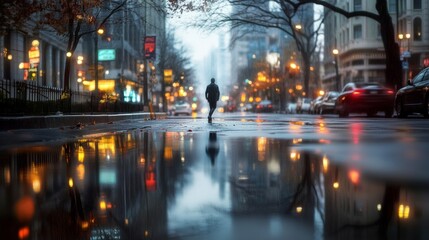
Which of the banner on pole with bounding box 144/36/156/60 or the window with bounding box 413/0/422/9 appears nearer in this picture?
the banner on pole with bounding box 144/36/156/60

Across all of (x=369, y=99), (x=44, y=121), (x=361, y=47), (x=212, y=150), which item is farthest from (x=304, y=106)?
(x=212, y=150)

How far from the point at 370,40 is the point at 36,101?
68.3 metres

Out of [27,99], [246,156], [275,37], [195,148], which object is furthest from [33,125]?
[275,37]

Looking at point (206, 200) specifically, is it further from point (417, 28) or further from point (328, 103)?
point (417, 28)

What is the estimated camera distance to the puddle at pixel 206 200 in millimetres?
3994

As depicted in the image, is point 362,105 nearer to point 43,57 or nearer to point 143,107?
point 143,107

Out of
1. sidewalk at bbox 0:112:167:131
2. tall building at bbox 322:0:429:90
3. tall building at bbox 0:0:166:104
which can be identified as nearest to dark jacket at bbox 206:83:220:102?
tall building at bbox 0:0:166:104

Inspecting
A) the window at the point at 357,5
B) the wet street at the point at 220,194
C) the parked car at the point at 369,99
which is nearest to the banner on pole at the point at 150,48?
the parked car at the point at 369,99

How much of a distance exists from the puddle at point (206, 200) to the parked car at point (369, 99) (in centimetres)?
2066

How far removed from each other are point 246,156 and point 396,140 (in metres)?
3.63

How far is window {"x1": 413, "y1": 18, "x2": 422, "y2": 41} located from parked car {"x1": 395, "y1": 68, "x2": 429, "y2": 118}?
167 ft

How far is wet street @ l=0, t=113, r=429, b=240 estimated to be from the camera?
13.2 ft

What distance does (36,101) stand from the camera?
61.8ft

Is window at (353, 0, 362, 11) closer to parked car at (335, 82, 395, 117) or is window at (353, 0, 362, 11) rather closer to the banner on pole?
the banner on pole
